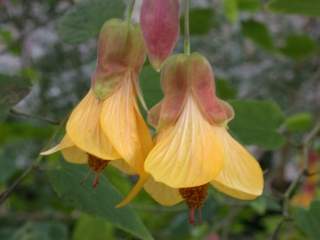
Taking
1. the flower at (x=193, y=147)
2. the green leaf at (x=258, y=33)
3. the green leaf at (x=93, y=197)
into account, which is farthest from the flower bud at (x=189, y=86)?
the green leaf at (x=258, y=33)

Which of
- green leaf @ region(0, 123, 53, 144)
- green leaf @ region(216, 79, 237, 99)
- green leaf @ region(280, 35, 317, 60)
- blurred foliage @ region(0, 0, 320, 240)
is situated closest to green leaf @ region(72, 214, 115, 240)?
blurred foliage @ region(0, 0, 320, 240)

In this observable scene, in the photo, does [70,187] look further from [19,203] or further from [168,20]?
[19,203]

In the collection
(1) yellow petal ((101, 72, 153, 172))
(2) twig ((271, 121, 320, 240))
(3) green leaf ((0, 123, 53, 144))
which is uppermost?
(1) yellow petal ((101, 72, 153, 172))

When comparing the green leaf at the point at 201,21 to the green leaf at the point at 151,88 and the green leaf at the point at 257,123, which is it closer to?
the green leaf at the point at 257,123

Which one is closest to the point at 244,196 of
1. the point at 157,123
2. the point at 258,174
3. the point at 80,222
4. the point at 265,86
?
the point at 258,174

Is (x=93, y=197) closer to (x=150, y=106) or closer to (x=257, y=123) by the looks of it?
(x=150, y=106)

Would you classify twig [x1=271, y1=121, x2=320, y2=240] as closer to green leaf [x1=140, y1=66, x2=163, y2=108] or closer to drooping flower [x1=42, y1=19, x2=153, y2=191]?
green leaf [x1=140, y1=66, x2=163, y2=108]
